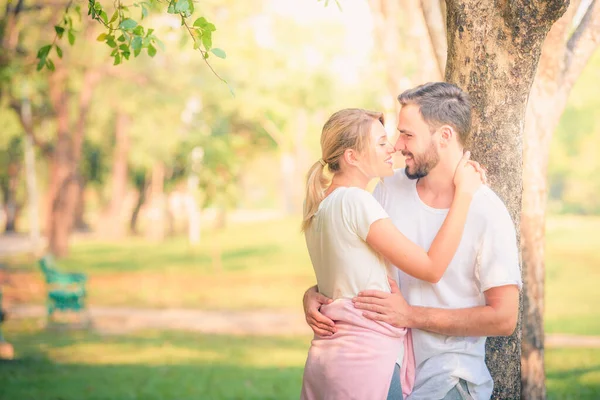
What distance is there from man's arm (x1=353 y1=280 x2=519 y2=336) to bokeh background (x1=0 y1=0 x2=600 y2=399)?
8.27 feet

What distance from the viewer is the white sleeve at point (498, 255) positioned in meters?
3.49

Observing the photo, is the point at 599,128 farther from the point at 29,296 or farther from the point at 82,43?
the point at 29,296

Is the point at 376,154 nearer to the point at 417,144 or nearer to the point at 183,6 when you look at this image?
the point at 417,144

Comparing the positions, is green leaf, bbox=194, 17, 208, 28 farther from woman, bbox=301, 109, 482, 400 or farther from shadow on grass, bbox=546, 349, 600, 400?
shadow on grass, bbox=546, 349, 600, 400

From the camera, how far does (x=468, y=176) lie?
3652mm

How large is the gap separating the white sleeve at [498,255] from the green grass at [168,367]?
587 centimetres

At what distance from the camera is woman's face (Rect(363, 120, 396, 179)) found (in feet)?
12.1

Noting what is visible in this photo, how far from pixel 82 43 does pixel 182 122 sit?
8694 millimetres

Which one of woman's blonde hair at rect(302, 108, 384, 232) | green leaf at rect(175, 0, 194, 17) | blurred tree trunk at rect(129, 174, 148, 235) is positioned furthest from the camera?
blurred tree trunk at rect(129, 174, 148, 235)

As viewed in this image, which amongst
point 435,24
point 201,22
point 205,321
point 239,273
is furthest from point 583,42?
Answer: point 239,273

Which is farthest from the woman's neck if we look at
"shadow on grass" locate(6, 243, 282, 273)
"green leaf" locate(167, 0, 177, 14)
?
"shadow on grass" locate(6, 243, 282, 273)

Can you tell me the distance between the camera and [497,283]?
3.47 m

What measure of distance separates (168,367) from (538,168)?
277 inches

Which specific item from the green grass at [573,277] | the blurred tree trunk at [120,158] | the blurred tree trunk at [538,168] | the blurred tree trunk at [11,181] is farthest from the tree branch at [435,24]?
the blurred tree trunk at [11,181]
